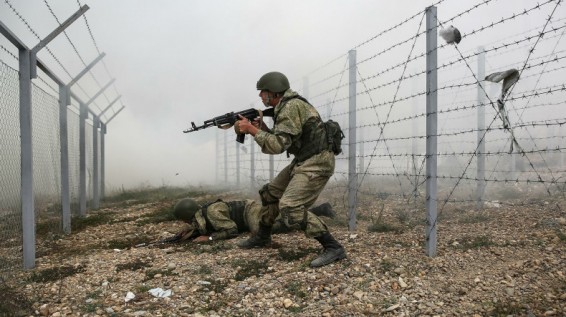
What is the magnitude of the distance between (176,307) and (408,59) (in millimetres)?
2823

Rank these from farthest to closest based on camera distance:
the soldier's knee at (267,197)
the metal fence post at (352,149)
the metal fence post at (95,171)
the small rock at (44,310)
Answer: the metal fence post at (95,171), the metal fence post at (352,149), the soldier's knee at (267,197), the small rock at (44,310)

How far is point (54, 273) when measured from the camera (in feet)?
11.0

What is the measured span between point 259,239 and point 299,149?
Answer: 3.82ft

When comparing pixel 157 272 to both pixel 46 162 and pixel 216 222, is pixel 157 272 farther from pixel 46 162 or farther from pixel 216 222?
pixel 46 162

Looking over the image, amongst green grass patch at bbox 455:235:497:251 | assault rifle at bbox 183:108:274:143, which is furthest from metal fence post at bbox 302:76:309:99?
green grass patch at bbox 455:235:497:251

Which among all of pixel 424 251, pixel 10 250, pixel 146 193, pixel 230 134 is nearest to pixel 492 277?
pixel 424 251

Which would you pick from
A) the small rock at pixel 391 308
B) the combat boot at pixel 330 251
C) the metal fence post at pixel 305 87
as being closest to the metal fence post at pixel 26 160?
the combat boot at pixel 330 251

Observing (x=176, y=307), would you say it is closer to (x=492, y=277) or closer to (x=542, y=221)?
(x=492, y=277)

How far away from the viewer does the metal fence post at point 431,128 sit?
3.29 metres

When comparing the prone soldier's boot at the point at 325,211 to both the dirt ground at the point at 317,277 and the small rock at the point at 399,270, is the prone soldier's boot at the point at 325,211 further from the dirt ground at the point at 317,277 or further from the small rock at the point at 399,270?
the small rock at the point at 399,270

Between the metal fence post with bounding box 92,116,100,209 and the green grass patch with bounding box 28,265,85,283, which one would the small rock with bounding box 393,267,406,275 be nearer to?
the green grass patch with bounding box 28,265,85,283

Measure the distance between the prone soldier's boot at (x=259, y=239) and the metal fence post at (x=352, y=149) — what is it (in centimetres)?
112

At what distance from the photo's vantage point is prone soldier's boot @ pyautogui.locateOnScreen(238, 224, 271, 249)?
4020 millimetres

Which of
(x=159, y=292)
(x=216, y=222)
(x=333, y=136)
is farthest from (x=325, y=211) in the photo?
(x=159, y=292)
